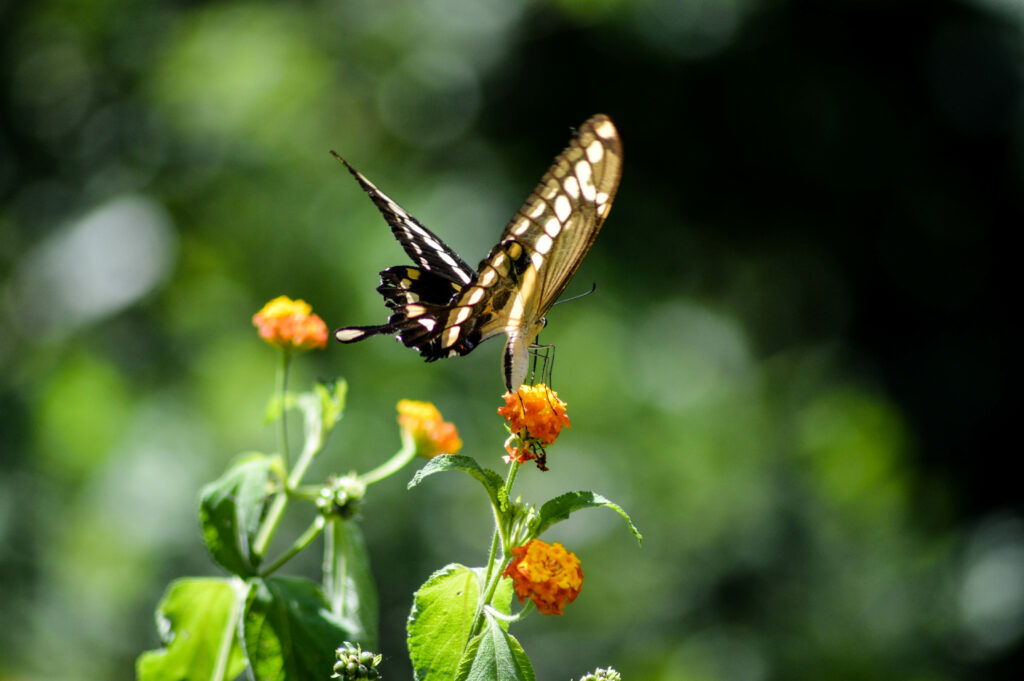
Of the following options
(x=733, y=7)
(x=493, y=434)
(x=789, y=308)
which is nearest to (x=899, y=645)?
(x=789, y=308)

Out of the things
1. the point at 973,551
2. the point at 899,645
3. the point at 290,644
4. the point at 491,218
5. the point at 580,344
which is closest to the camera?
the point at 290,644

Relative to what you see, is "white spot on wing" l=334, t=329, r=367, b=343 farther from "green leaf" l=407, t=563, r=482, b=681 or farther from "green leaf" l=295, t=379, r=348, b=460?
"green leaf" l=407, t=563, r=482, b=681

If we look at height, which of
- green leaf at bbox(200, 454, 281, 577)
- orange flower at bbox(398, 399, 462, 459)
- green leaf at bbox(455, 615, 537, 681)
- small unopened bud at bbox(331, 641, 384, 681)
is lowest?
small unopened bud at bbox(331, 641, 384, 681)

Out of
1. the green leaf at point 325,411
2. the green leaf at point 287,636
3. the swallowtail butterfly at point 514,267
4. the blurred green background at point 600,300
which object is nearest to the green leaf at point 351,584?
the green leaf at point 287,636

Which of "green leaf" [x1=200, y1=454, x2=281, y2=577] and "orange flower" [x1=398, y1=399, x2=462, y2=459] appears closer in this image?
"green leaf" [x1=200, y1=454, x2=281, y2=577]

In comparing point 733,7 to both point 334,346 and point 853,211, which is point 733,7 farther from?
point 334,346

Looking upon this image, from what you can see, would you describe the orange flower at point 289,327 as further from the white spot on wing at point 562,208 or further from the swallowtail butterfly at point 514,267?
the white spot on wing at point 562,208

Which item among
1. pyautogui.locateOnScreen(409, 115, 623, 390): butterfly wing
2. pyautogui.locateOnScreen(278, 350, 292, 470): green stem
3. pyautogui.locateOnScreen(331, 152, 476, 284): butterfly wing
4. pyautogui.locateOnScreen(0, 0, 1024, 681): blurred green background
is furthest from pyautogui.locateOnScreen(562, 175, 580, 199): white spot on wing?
pyautogui.locateOnScreen(0, 0, 1024, 681): blurred green background
